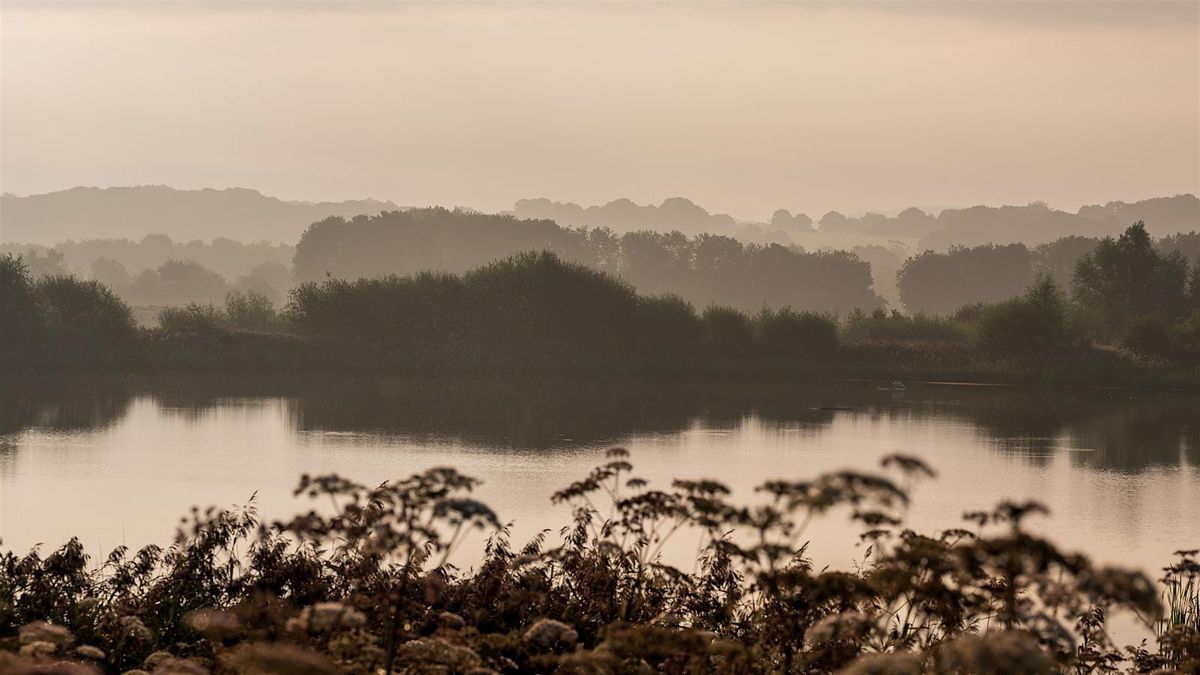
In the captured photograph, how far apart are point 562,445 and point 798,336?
99.8 ft

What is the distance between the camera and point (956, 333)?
6147cm

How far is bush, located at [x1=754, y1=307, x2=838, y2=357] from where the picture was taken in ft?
193

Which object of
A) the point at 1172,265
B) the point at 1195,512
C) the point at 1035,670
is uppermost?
the point at 1172,265

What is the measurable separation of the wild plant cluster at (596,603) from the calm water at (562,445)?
17.7 ft

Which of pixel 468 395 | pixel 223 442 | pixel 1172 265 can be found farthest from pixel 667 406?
pixel 1172 265

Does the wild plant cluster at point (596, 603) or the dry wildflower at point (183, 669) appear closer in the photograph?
the wild plant cluster at point (596, 603)

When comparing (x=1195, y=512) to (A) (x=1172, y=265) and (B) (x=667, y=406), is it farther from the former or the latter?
(A) (x=1172, y=265)

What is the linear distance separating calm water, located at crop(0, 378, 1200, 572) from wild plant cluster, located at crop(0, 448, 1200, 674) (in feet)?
17.7

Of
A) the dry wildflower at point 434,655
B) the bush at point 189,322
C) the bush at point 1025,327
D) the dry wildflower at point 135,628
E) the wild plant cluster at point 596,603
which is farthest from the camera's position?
the bush at point 1025,327

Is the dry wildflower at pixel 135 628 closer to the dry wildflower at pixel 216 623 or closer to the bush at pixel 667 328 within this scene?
the dry wildflower at pixel 216 623

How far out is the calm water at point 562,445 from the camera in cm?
2038

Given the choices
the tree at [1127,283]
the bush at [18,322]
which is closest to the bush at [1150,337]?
the tree at [1127,283]

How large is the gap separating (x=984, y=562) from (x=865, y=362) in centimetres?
5202

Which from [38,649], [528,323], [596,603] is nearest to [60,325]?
[528,323]
